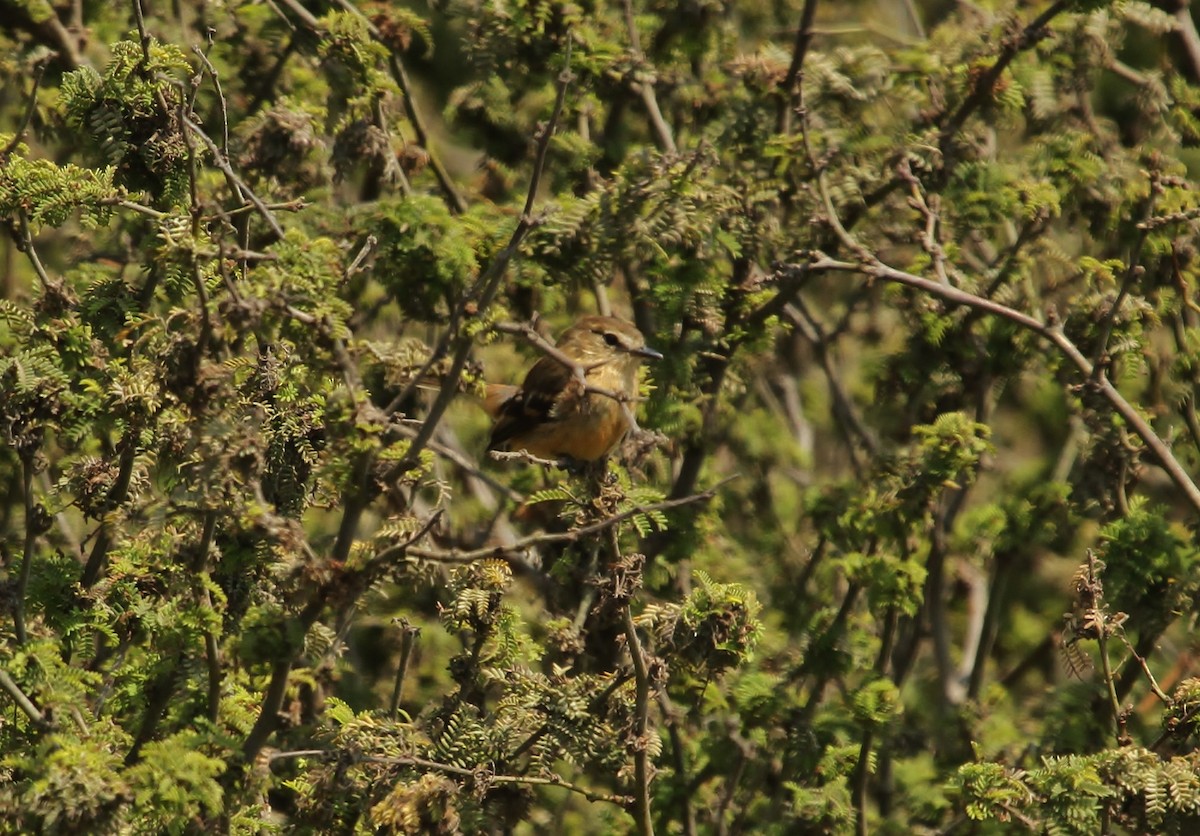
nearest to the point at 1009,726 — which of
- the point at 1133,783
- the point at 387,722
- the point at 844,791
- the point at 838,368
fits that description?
the point at 844,791

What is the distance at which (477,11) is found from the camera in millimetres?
6879

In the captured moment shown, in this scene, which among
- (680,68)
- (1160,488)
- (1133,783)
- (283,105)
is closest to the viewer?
(1133,783)

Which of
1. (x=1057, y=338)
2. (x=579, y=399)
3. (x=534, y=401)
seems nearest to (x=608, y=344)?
(x=579, y=399)

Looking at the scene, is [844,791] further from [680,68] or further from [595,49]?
[680,68]

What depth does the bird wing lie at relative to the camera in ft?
23.4

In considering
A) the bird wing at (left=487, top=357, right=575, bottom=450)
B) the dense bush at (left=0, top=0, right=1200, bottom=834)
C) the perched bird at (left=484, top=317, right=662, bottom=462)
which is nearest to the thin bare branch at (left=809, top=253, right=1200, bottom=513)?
the dense bush at (left=0, top=0, right=1200, bottom=834)

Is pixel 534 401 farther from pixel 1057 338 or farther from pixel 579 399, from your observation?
pixel 1057 338

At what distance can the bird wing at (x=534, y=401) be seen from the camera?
7.12 meters

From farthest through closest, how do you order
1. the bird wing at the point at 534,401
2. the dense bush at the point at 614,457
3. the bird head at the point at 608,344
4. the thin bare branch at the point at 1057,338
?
the bird wing at the point at 534,401
the bird head at the point at 608,344
the thin bare branch at the point at 1057,338
the dense bush at the point at 614,457

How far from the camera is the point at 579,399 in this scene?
6.38 m

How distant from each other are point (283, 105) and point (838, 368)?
4.52 meters

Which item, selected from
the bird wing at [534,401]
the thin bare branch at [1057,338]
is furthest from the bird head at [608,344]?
the thin bare branch at [1057,338]

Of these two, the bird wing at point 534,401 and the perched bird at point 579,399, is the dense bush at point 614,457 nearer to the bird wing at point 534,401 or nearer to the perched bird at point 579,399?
the perched bird at point 579,399

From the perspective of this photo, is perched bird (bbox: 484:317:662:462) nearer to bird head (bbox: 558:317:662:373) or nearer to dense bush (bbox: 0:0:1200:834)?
bird head (bbox: 558:317:662:373)
